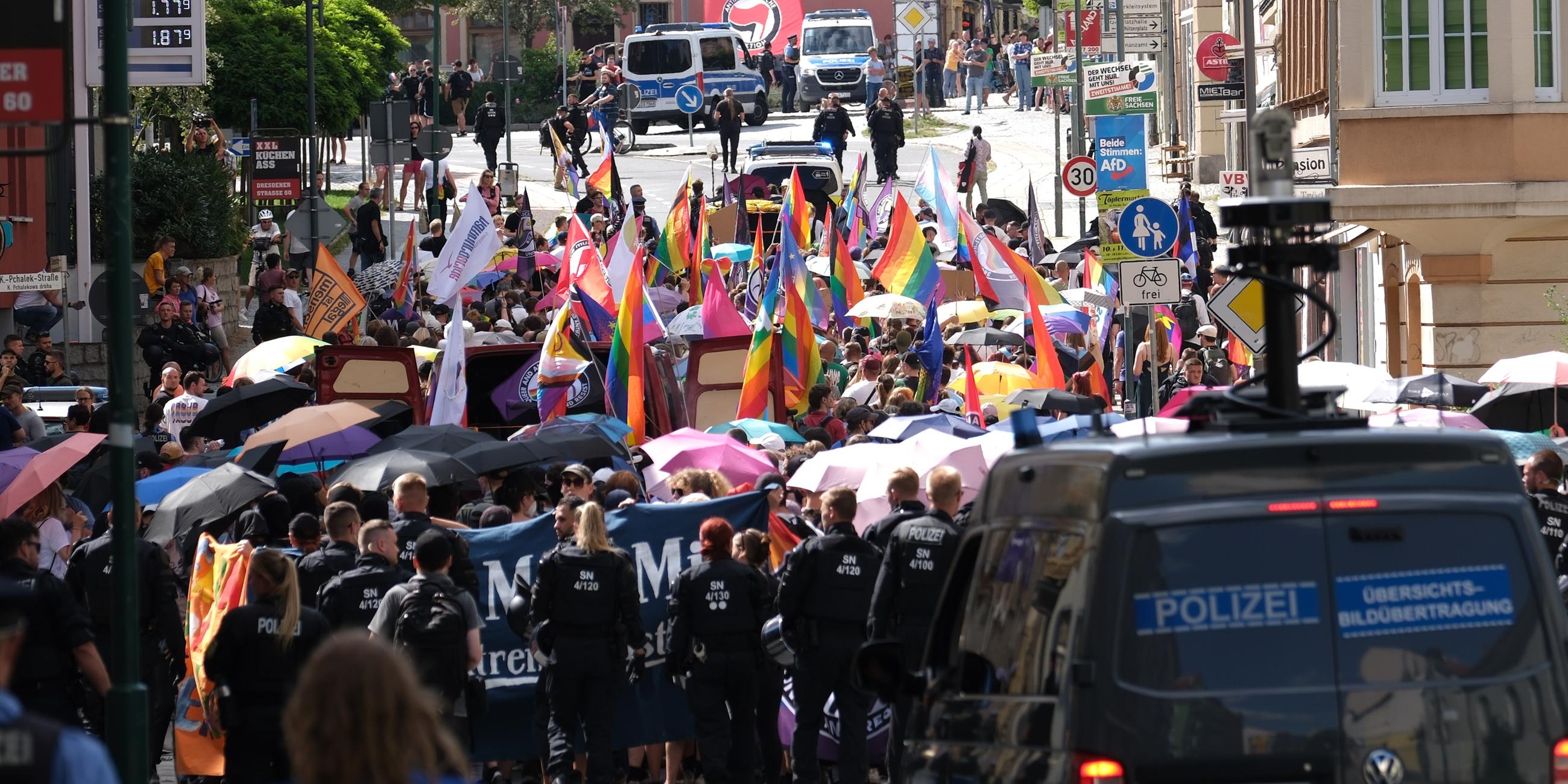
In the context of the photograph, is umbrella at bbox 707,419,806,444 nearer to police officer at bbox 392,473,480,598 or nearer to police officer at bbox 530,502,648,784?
police officer at bbox 392,473,480,598

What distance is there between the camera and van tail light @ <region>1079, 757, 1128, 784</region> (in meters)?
5.44

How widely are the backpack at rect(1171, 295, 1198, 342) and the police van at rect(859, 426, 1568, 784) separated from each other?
19528mm

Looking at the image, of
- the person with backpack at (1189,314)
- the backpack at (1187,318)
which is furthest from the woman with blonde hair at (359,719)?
the backpack at (1187,318)

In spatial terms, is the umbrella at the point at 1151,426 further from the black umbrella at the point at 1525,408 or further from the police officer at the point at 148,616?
the black umbrella at the point at 1525,408

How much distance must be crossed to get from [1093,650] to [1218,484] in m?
0.53

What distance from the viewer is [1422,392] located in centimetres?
1694

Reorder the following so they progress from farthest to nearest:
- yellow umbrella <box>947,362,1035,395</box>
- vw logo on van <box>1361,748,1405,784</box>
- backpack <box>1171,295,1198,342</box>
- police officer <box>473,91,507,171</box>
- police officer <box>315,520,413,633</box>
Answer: police officer <box>473,91,507,171</box>, backpack <box>1171,295,1198,342</box>, yellow umbrella <box>947,362,1035,395</box>, police officer <box>315,520,413,633</box>, vw logo on van <box>1361,748,1405,784</box>

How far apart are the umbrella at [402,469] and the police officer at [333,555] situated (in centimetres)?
238

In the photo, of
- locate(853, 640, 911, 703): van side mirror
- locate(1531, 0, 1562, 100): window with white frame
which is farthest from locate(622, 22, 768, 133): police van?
locate(853, 640, 911, 703): van side mirror

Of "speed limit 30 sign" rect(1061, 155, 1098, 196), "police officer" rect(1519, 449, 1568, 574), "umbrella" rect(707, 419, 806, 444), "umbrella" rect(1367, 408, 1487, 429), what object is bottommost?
"police officer" rect(1519, 449, 1568, 574)

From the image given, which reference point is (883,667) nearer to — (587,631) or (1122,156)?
(587,631)

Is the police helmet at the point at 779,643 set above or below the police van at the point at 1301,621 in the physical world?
below

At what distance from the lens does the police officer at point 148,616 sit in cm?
1041

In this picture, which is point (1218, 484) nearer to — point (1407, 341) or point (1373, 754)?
point (1373, 754)
